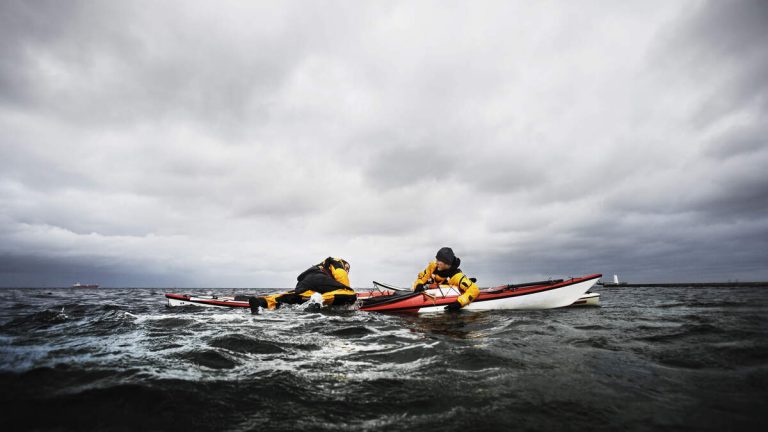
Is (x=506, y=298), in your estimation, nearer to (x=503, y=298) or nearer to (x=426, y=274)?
(x=503, y=298)

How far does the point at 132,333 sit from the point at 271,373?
178 inches

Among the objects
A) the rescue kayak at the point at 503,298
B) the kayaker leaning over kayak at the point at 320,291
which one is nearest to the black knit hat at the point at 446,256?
the rescue kayak at the point at 503,298

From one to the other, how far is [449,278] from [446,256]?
947 millimetres

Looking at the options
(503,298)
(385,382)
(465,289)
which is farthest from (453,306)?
(385,382)

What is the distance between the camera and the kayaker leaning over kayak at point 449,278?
10766 mm

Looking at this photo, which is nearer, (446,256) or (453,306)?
(453,306)

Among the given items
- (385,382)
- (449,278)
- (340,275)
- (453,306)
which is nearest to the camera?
(385,382)

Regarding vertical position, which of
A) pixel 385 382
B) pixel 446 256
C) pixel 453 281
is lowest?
pixel 385 382

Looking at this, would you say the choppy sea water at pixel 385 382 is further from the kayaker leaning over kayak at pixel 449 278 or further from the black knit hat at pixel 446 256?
the black knit hat at pixel 446 256

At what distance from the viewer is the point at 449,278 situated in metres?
12.3

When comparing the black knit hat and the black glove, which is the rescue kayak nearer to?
the black glove

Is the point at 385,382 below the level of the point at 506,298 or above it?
below

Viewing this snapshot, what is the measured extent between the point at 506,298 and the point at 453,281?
1.98m

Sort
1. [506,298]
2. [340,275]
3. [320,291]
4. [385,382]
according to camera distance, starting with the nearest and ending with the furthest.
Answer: [385,382] → [506,298] → [320,291] → [340,275]
